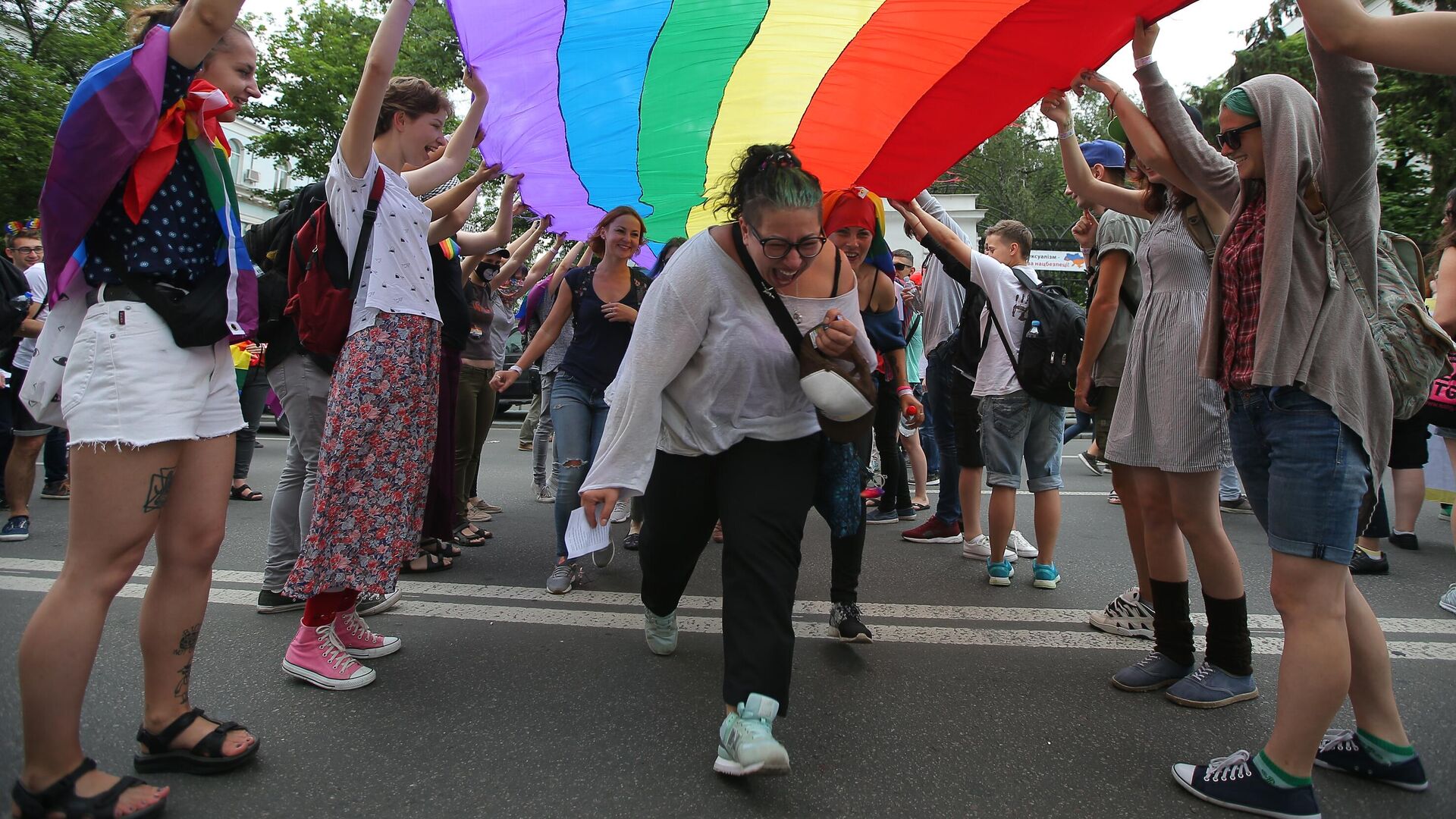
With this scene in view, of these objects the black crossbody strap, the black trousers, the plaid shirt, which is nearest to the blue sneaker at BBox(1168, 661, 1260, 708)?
the plaid shirt

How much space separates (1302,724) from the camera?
6.89ft

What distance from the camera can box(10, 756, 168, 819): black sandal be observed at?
1.96m

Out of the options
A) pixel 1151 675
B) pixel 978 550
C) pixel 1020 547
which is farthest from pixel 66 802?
pixel 1020 547

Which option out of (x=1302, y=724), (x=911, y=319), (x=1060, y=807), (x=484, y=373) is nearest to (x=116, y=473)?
(x=1060, y=807)

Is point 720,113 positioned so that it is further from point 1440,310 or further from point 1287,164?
point 1440,310

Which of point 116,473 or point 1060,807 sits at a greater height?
point 116,473

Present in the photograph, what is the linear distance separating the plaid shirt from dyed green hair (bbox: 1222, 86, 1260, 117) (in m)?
0.23

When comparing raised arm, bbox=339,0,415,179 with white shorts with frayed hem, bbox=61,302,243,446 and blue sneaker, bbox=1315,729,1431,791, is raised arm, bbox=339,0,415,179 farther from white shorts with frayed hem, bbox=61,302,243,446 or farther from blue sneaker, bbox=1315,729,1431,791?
blue sneaker, bbox=1315,729,1431,791

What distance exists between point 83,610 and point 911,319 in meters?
6.26

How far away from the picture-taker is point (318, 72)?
21656 millimetres

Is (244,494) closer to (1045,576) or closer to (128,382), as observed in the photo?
(128,382)

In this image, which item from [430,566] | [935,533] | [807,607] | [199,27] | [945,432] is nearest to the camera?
[199,27]

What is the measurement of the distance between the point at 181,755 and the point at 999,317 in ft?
12.6

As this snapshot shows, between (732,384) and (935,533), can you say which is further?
(935,533)
